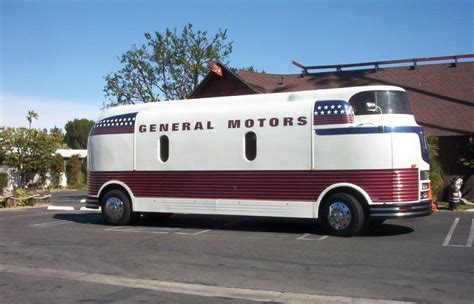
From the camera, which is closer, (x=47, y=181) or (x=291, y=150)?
(x=291, y=150)

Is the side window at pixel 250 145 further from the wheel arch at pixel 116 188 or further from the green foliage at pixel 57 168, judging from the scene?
the green foliage at pixel 57 168

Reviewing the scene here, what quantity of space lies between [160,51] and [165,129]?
60.8 ft

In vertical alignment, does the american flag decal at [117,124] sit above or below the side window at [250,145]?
above

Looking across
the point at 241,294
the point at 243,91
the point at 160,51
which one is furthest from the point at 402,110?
the point at 160,51

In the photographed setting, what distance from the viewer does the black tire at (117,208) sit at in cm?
1416

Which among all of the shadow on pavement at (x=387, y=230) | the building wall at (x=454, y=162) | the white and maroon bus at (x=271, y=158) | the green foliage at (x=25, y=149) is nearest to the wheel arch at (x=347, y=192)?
the white and maroon bus at (x=271, y=158)

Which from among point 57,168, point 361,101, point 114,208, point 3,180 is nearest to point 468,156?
point 361,101

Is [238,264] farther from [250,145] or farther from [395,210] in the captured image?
[250,145]

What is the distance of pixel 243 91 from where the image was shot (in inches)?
939

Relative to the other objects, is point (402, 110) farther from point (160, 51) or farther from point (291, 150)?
point (160, 51)

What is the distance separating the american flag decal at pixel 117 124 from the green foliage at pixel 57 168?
2606cm

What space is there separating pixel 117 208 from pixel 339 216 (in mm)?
5973

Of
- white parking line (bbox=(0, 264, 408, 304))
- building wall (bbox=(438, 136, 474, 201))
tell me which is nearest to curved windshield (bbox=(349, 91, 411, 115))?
white parking line (bbox=(0, 264, 408, 304))

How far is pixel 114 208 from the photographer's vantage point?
1433 cm
